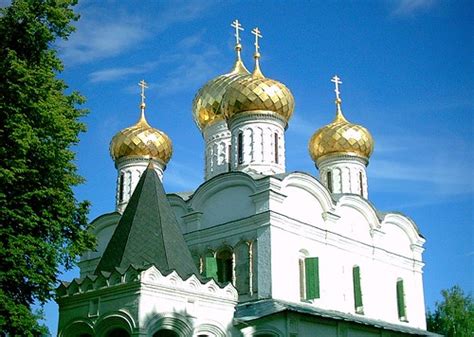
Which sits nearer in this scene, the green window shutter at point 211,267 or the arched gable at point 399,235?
the green window shutter at point 211,267

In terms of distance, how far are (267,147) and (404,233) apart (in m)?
5.16

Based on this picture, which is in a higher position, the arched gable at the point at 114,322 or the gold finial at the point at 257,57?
the gold finial at the point at 257,57

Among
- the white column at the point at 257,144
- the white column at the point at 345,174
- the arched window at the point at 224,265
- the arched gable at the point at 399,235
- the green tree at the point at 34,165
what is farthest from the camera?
the white column at the point at 345,174

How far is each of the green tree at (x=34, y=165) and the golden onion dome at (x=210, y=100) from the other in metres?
8.67

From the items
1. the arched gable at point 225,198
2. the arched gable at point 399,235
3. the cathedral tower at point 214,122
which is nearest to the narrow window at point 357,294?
the arched gable at point 399,235

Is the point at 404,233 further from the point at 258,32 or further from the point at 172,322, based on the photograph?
the point at 172,322

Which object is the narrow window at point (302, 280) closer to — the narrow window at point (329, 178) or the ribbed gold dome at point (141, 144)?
the narrow window at point (329, 178)

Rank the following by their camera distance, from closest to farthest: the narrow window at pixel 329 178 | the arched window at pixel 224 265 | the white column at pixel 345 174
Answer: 1. the arched window at pixel 224 265
2. the white column at pixel 345 174
3. the narrow window at pixel 329 178

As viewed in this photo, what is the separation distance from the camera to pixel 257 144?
18.3 m

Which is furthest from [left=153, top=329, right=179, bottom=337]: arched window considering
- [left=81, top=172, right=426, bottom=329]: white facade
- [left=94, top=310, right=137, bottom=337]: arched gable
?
[left=81, top=172, right=426, bottom=329]: white facade

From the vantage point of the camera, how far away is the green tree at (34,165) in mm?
11055

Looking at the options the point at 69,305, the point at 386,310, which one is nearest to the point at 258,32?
the point at 386,310

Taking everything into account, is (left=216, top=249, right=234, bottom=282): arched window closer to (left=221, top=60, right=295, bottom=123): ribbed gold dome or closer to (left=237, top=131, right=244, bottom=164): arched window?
(left=237, top=131, right=244, bottom=164): arched window

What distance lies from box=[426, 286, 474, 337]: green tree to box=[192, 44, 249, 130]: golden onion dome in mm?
11301
